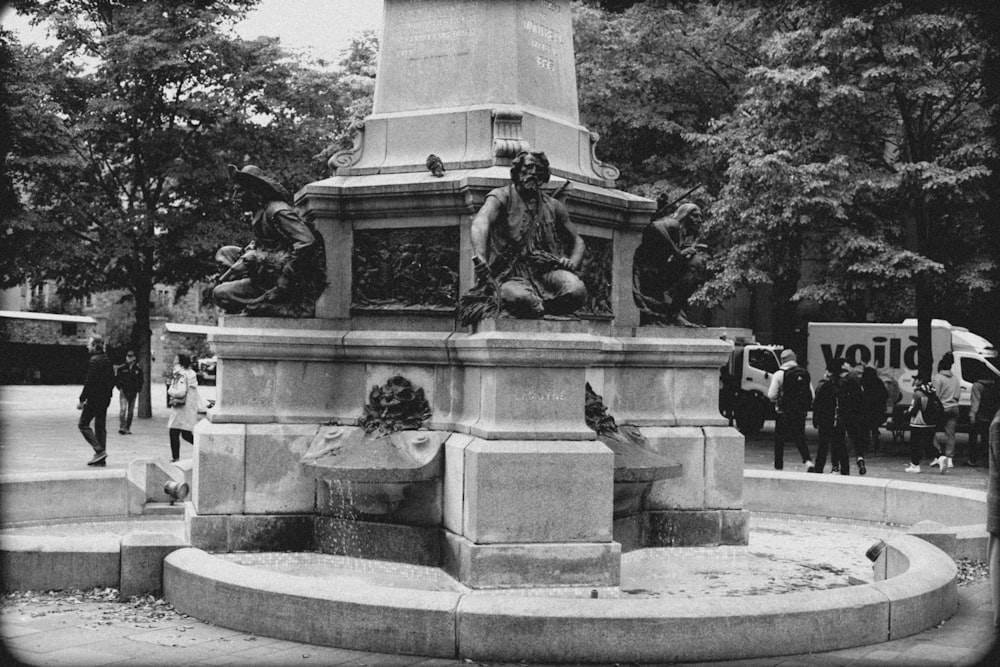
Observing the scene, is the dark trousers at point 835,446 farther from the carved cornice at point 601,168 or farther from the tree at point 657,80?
the tree at point 657,80

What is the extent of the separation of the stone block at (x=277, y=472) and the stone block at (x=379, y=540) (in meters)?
0.24

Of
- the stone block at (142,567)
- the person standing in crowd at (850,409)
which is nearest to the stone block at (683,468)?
the stone block at (142,567)

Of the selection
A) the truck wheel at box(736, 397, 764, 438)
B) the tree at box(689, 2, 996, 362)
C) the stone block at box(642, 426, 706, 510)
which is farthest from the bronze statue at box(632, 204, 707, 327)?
the truck wheel at box(736, 397, 764, 438)

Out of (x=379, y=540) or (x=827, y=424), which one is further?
(x=827, y=424)

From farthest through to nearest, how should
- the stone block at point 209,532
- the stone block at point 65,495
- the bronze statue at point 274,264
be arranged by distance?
1. the stone block at point 65,495
2. the bronze statue at point 274,264
3. the stone block at point 209,532

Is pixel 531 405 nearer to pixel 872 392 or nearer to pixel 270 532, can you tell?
pixel 270 532

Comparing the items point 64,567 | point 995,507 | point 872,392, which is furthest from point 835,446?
point 995,507

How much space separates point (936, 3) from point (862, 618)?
3.27 m

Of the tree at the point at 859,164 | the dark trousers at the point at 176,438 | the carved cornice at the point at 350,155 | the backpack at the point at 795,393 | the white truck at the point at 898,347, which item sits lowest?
the dark trousers at the point at 176,438

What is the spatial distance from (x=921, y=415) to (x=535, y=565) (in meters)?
15.3

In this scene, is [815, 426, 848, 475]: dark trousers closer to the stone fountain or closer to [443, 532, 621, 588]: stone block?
the stone fountain

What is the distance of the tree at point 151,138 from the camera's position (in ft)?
87.8

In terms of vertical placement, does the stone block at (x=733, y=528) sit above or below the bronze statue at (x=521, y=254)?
below

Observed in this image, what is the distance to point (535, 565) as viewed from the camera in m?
Result: 7.53
